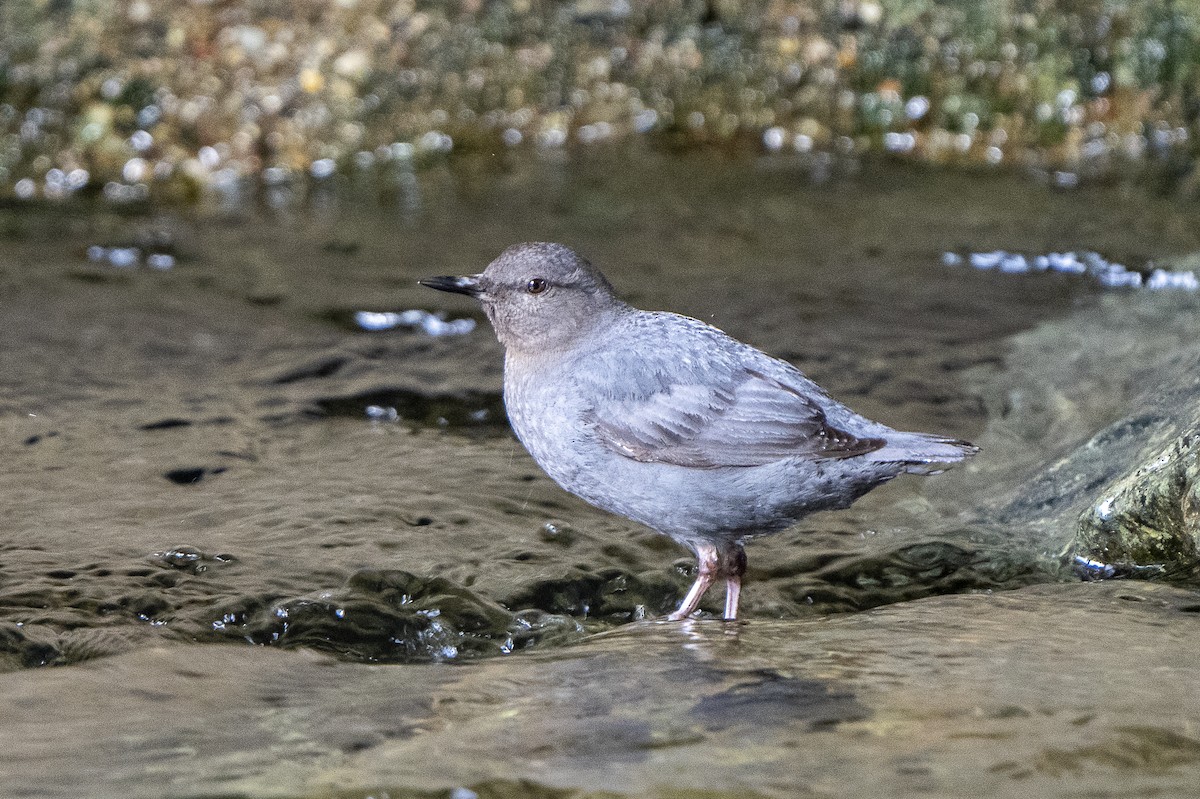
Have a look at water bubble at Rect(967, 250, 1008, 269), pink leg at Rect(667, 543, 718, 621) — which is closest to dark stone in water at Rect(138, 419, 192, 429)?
pink leg at Rect(667, 543, 718, 621)

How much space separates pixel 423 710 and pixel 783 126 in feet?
21.2

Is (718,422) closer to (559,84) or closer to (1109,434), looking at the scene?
(1109,434)

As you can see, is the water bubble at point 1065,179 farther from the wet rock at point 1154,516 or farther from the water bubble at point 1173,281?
the wet rock at point 1154,516

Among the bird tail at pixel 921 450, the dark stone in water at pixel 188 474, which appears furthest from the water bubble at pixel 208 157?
Result: the bird tail at pixel 921 450

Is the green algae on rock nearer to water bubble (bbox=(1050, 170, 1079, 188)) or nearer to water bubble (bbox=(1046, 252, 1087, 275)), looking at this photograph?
water bubble (bbox=(1050, 170, 1079, 188))

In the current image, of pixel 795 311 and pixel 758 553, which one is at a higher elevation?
pixel 795 311

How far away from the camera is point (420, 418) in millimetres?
5410

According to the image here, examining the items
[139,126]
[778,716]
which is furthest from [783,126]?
[778,716]

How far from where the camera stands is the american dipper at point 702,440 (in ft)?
12.4

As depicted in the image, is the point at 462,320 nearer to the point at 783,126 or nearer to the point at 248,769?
the point at 783,126

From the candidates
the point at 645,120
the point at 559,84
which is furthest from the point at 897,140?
the point at 559,84

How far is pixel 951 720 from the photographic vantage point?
8.57ft

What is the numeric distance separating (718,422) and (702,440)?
7 centimetres

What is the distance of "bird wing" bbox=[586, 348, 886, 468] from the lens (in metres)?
3.76
